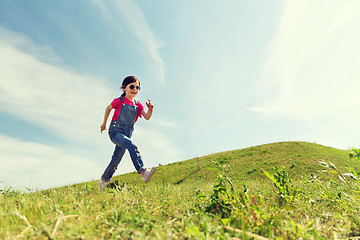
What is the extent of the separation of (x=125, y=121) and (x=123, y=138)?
0.59 m

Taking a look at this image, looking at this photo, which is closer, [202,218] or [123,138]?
[202,218]

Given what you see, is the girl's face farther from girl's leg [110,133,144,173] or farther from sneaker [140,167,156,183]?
sneaker [140,167,156,183]

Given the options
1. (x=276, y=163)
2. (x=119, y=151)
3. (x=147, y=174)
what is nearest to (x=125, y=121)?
(x=119, y=151)

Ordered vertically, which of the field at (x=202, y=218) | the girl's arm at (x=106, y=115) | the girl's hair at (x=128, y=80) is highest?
the girl's hair at (x=128, y=80)

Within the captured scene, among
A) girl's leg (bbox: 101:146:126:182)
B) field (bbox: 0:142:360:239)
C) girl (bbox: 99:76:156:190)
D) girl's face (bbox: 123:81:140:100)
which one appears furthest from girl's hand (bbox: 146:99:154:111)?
field (bbox: 0:142:360:239)

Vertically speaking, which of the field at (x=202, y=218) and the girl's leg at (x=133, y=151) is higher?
the girl's leg at (x=133, y=151)

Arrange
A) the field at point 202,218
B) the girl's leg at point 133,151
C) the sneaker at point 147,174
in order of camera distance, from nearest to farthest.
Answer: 1. the field at point 202,218
2. the sneaker at point 147,174
3. the girl's leg at point 133,151

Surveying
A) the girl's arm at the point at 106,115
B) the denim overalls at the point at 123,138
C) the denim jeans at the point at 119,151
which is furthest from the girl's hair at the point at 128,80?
the denim jeans at the point at 119,151

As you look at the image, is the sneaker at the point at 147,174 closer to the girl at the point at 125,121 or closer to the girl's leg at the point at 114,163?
the girl at the point at 125,121

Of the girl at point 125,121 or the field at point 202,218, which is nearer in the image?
the field at point 202,218

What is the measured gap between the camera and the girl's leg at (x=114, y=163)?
6680 mm

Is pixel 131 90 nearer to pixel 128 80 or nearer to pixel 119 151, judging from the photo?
pixel 128 80

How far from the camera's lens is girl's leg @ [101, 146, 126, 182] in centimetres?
668

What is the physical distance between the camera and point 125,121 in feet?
21.3
